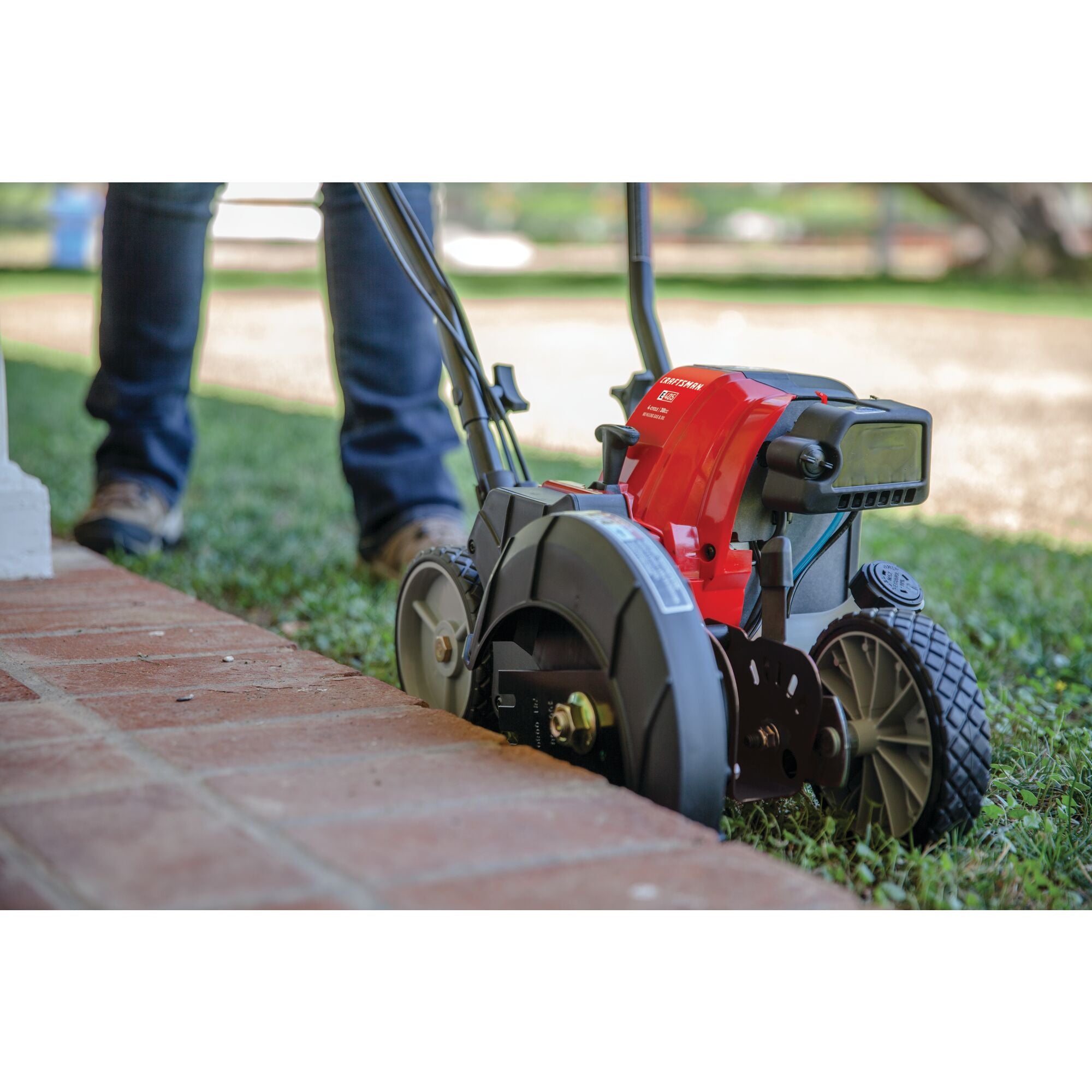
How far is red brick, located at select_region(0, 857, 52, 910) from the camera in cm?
138

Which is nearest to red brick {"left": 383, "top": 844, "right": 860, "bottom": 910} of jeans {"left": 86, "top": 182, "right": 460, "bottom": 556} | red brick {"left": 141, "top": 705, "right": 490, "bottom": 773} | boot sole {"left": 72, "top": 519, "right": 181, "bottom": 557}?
red brick {"left": 141, "top": 705, "right": 490, "bottom": 773}

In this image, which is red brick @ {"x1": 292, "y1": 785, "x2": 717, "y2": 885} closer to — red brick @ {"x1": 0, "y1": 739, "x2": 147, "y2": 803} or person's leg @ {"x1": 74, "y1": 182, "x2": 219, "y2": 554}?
red brick @ {"x1": 0, "y1": 739, "x2": 147, "y2": 803}

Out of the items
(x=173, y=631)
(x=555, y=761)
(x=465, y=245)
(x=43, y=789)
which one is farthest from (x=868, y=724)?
(x=465, y=245)

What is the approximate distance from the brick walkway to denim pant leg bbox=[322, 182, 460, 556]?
129 centimetres

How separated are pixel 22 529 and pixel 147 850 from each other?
166 cm

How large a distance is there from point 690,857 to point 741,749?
381 millimetres

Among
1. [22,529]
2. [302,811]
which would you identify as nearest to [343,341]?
[22,529]

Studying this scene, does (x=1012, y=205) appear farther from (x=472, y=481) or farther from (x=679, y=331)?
(x=472, y=481)

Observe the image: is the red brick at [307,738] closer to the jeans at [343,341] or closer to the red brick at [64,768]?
the red brick at [64,768]

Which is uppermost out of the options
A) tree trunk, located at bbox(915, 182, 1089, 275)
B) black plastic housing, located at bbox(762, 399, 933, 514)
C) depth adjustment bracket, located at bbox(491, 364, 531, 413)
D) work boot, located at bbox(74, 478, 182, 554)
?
tree trunk, located at bbox(915, 182, 1089, 275)

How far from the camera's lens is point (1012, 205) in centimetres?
1859

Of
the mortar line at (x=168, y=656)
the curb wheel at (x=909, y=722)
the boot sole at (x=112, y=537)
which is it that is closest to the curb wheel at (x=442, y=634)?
the mortar line at (x=168, y=656)

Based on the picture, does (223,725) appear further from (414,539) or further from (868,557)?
(868,557)

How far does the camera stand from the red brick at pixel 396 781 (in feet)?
5.41
